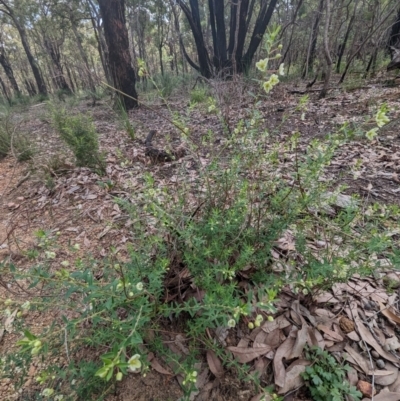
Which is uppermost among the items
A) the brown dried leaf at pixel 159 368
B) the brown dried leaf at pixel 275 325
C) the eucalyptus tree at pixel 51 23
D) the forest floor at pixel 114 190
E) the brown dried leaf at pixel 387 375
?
the eucalyptus tree at pixel 51 23

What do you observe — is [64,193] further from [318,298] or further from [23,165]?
[318,298]

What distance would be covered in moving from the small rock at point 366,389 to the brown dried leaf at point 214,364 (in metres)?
0.70

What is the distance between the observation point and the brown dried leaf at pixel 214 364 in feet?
4.17

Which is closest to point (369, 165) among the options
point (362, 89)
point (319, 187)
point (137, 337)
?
point (319, 187)

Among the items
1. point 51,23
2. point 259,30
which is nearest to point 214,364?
point 259,30

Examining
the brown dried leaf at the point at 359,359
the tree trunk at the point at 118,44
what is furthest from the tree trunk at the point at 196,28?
the brown dried leaf at the point at 359,359

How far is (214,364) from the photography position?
130 cm

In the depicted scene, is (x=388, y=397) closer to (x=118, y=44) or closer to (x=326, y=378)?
(x=326, y=378)

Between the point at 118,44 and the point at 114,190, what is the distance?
5.26 metres

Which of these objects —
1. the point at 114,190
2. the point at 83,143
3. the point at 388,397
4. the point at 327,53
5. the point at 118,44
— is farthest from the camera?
the point at 118,44

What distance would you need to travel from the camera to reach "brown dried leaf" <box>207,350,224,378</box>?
1.27 metres

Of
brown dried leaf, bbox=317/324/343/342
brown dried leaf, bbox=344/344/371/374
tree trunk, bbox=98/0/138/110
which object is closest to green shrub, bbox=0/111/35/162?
tree trunk, bbox=98/0/138/110

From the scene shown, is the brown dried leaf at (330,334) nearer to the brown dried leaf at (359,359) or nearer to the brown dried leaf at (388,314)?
the brown dried leaf at (359,359)

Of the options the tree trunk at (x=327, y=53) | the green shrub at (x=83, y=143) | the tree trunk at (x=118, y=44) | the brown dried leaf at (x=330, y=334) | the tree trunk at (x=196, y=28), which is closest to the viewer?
the brown dried leaf at (x=330, y=334)
